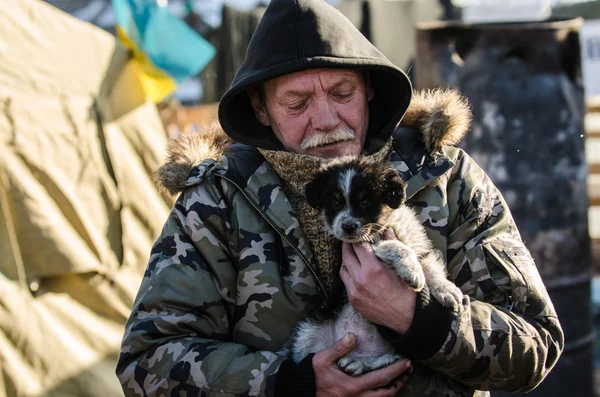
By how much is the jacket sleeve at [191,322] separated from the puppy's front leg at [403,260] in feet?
1.72

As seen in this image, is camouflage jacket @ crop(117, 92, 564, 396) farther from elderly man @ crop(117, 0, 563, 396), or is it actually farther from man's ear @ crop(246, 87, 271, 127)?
man's ear @ crop(246, 87, 271, 127)

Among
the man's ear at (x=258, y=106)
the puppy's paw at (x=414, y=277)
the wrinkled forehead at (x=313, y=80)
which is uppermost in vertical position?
the wrinkled forehead at (x=313, y=80)

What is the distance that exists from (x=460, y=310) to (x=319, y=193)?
2.31ft

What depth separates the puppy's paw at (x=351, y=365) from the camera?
280 cm

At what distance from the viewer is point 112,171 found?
262 inches

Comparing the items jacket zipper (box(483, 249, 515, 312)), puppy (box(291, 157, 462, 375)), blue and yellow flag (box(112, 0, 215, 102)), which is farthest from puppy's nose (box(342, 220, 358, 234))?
blue and yellow flag (box(112, 0, 215, 102))

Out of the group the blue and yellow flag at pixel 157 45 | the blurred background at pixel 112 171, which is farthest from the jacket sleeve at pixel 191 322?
the blue and yellow flag at pixel 157 45

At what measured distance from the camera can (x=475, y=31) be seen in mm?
5695

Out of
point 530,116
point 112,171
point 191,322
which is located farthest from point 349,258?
→ point 112,171

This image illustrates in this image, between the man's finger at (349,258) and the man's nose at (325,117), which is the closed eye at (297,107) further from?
the man's finger at (349,258)

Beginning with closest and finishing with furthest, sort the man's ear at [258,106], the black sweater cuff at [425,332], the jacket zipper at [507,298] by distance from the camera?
1. the black sweater cuff at [425,332]
2. the jacket zipper at [507,298]
3. the man's ear at [258,106]

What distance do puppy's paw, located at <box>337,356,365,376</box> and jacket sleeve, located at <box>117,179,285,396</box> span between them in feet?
0.73

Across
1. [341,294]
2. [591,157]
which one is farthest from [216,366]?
[591,157]

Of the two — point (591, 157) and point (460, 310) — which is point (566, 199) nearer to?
point (460, 310)
